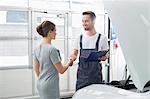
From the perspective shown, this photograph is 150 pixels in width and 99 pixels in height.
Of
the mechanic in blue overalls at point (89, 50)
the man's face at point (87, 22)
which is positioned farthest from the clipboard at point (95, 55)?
the man's face at point (87, 22)

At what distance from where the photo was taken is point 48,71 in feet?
8.55

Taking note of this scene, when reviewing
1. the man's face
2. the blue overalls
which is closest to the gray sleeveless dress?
the blue overalls

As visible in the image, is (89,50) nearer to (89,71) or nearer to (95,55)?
(95,55)

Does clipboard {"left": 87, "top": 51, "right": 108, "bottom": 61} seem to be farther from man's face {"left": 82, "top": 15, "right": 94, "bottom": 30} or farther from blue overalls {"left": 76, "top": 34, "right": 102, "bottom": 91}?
man's face {"left": 82, "top": 15, "right": 94, "bottom": 30}

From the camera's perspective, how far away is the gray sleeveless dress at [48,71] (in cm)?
255

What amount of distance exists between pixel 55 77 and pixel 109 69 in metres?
3.59

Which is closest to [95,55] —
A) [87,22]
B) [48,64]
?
[87,22]

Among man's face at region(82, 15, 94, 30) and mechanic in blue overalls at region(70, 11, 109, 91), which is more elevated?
man's face at region(82, 15, 94, 30)

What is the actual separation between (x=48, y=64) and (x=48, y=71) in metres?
0.07

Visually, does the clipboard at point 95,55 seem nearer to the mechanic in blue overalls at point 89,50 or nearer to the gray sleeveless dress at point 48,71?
the mechanic in blue overalls at point 89,50

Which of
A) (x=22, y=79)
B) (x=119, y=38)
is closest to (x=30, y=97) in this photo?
(x=22, y=79)

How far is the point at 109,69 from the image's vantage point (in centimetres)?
608

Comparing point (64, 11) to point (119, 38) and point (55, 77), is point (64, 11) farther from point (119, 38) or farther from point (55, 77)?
point (119, 38)

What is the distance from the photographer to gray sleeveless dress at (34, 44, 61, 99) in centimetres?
255
